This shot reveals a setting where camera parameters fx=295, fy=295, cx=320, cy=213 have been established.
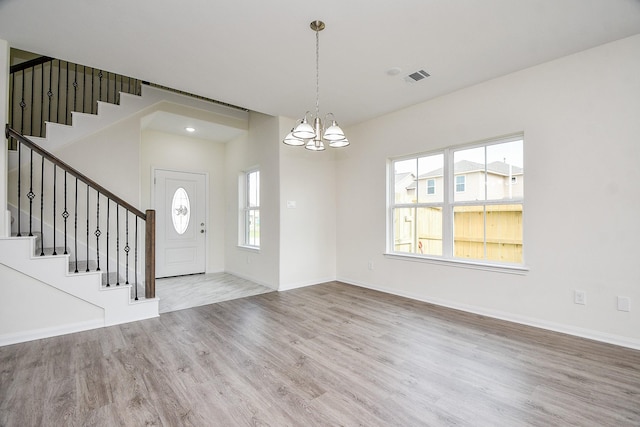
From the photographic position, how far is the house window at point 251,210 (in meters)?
5.73

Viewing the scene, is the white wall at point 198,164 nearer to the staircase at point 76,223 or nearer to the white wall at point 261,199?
the white wall at point 261,199

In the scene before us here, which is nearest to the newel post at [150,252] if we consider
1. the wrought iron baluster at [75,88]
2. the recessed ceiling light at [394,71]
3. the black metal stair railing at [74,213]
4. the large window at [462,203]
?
the black metal stair railing at [74,213]

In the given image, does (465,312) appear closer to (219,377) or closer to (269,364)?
(269,364)

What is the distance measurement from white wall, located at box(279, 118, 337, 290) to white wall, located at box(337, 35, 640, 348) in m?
1.99

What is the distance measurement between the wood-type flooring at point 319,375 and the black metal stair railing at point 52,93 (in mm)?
3479

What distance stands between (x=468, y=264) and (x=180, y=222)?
5.22 meters

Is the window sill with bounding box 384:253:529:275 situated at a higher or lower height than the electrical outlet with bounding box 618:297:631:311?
higher

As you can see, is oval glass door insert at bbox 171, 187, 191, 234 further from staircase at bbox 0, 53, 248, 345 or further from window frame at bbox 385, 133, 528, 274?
window frame at bbox 385, 133, 528, 274

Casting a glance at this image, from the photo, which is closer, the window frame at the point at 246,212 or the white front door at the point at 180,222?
the white front door at the point at 180,222

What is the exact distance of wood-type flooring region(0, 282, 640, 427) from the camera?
1809 mm

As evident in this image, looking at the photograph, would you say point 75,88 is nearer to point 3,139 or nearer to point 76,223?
point 3,139

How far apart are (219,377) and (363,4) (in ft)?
10.2

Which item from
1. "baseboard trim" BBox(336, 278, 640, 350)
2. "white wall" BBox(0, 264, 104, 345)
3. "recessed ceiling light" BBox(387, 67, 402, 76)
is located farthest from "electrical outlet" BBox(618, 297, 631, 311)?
"white wall" BBox(0, 264, 104, 345)

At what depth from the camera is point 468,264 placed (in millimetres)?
3750
